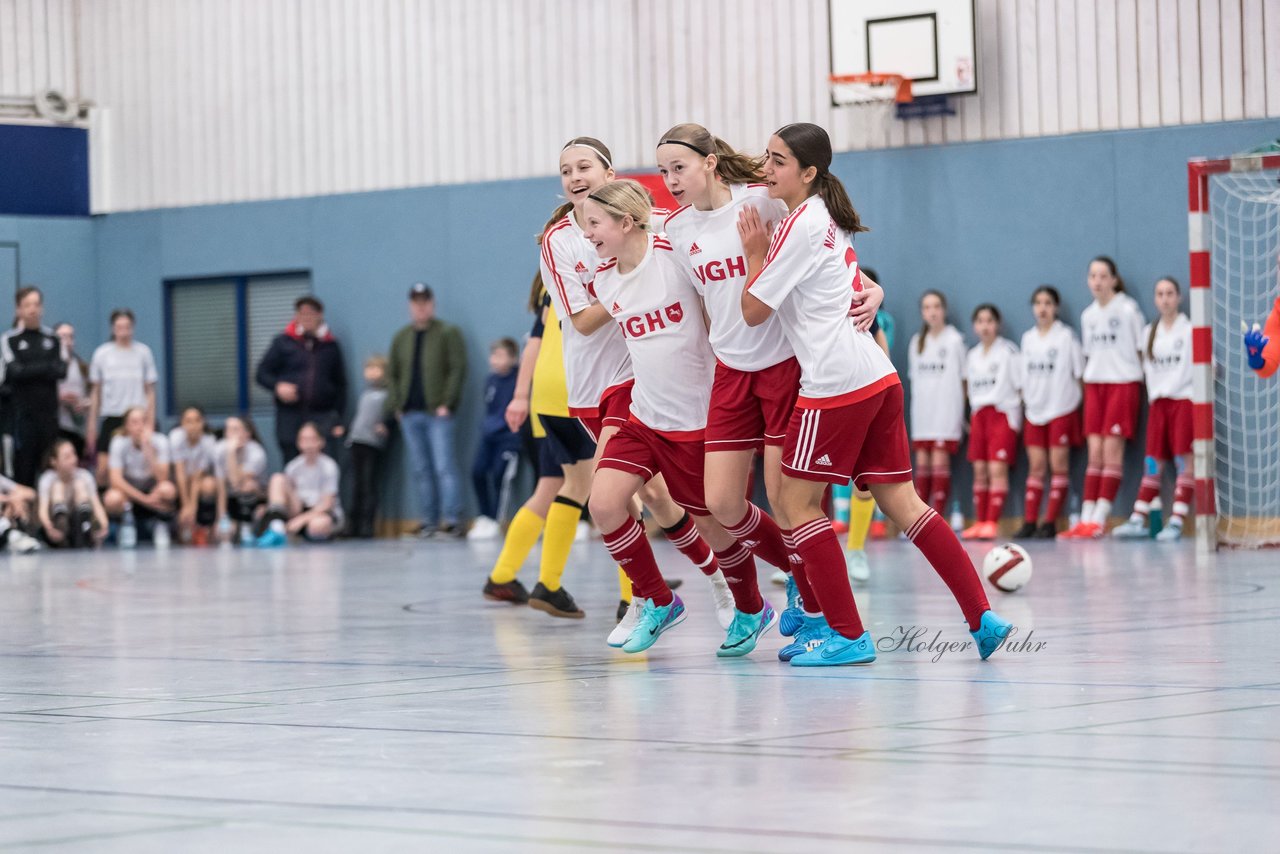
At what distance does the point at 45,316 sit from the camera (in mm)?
21203

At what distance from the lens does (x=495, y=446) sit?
61.0ft

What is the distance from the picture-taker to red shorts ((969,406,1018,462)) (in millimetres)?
16328

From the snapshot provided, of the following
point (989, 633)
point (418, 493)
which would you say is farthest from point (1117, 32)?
point (989, 633)

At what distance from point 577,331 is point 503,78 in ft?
40.9

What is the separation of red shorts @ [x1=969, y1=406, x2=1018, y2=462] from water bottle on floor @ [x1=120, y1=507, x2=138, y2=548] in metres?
8.20

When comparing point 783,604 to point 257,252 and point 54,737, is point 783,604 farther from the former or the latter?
point 257,252

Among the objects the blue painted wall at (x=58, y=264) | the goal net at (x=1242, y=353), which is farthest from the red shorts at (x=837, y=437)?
the blue painted wall at (x=58, y=264)

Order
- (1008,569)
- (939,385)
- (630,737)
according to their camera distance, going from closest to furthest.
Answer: (630,737) → (1008,569) → (939,385)

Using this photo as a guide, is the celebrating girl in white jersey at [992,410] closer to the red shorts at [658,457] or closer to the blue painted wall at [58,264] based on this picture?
the red shorts at [658,457]

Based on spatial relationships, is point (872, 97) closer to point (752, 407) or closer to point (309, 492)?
point (309, 492)

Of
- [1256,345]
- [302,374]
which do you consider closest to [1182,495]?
[1256,345]

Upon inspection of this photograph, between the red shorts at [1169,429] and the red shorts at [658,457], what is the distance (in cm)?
951

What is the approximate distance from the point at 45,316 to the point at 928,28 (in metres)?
10.7

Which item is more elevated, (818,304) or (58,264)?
(58,264)
